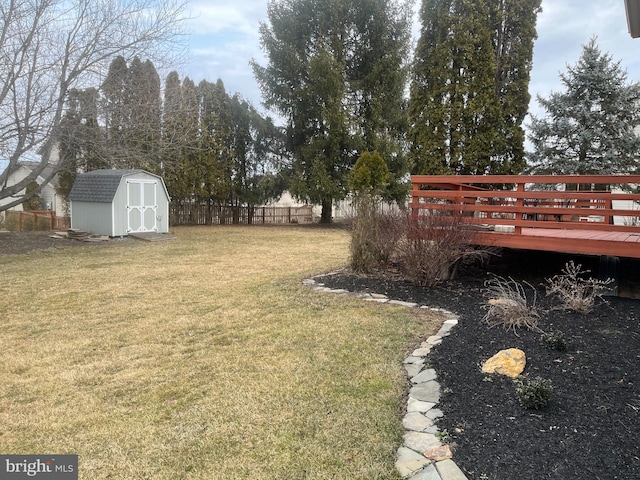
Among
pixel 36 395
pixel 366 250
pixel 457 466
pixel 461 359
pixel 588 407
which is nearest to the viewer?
pixel 457 466

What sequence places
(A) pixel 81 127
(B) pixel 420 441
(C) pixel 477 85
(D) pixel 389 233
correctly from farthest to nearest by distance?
(C) pixel 477 85
(A) pixel 81 127
(D) pixel 389 233
(B) pixel 420 441

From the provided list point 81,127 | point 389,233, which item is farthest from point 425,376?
point 81,127

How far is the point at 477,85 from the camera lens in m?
13.5

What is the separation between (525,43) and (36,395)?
15425 mm

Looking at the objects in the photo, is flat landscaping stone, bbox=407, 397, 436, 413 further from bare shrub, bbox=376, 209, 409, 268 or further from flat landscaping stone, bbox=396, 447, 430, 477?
bare shrub, bbox=376, 209, 409, 268

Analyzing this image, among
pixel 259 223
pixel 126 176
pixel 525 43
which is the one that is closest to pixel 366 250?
pixel 126 176

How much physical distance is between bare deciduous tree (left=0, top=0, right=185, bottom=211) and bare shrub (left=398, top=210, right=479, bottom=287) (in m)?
7.74

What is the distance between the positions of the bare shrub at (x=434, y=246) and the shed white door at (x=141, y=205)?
9.67 m

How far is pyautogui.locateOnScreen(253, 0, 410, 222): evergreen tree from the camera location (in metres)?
17.8

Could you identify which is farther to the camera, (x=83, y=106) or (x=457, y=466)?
(x=83, y=106)

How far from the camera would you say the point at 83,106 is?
30.1 ft

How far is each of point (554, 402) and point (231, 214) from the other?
18.2 m

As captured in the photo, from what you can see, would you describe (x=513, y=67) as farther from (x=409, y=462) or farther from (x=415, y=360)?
(x=409, y=462)

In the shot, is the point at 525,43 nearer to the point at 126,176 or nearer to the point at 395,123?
the point at 395,123
